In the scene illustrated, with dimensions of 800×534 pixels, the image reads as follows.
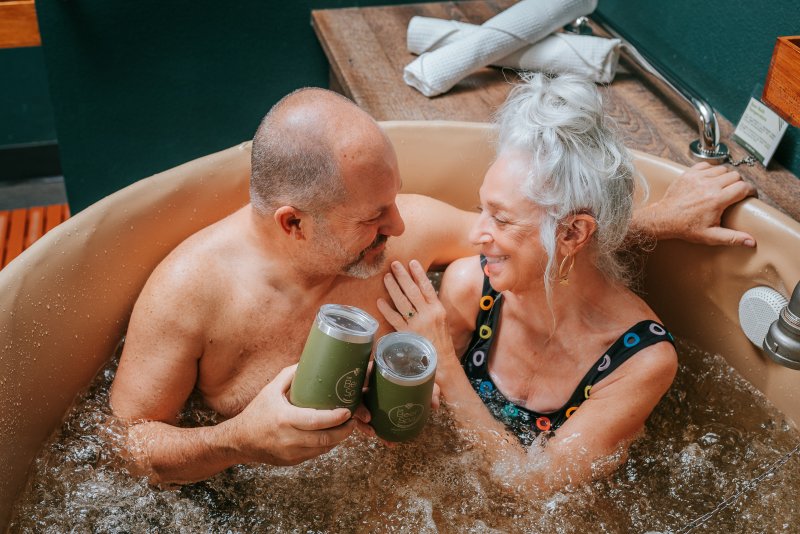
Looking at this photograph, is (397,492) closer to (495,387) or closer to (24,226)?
(495,387)

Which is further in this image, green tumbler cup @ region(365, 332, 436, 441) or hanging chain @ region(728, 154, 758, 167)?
hanging chain @ region(728, 154, 758, 167)

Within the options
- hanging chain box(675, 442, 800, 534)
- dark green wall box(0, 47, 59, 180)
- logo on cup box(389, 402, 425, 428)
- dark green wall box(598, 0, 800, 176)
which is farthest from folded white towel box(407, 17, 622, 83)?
dark green wall box(0, 47, 59, 180)

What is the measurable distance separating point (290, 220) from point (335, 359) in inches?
19.3

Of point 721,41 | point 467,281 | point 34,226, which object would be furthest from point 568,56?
point 34,226

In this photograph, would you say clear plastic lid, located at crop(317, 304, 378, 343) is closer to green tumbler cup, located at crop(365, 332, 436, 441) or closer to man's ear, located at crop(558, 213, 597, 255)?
green tumbler cup, located at crop(365, 332, 436, 441)

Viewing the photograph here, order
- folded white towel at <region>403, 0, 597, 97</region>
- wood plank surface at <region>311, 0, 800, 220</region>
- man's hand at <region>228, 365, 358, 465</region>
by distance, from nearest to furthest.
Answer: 1. man's hand at <region>228, 365, 358, 465</region>
2. wood plank surface at <region>311, 0, 800, 220</region>
3. folded white towel at <region>403, 0, 597, 97</region>

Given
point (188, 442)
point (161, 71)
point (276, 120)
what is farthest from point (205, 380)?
point (161, 71)

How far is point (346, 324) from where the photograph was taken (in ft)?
3.81

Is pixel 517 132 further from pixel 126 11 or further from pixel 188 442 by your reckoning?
pixel 126 11

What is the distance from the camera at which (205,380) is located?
1695 millimetres

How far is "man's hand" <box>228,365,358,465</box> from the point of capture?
1221mm

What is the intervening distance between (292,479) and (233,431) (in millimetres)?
271

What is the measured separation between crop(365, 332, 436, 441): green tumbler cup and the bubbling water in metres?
0.41

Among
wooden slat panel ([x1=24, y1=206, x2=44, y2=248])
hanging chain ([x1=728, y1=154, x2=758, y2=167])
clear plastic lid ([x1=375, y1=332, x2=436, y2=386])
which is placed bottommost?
wooden slat panel ([x1=24, y1=206, x2=44, y2=248])
